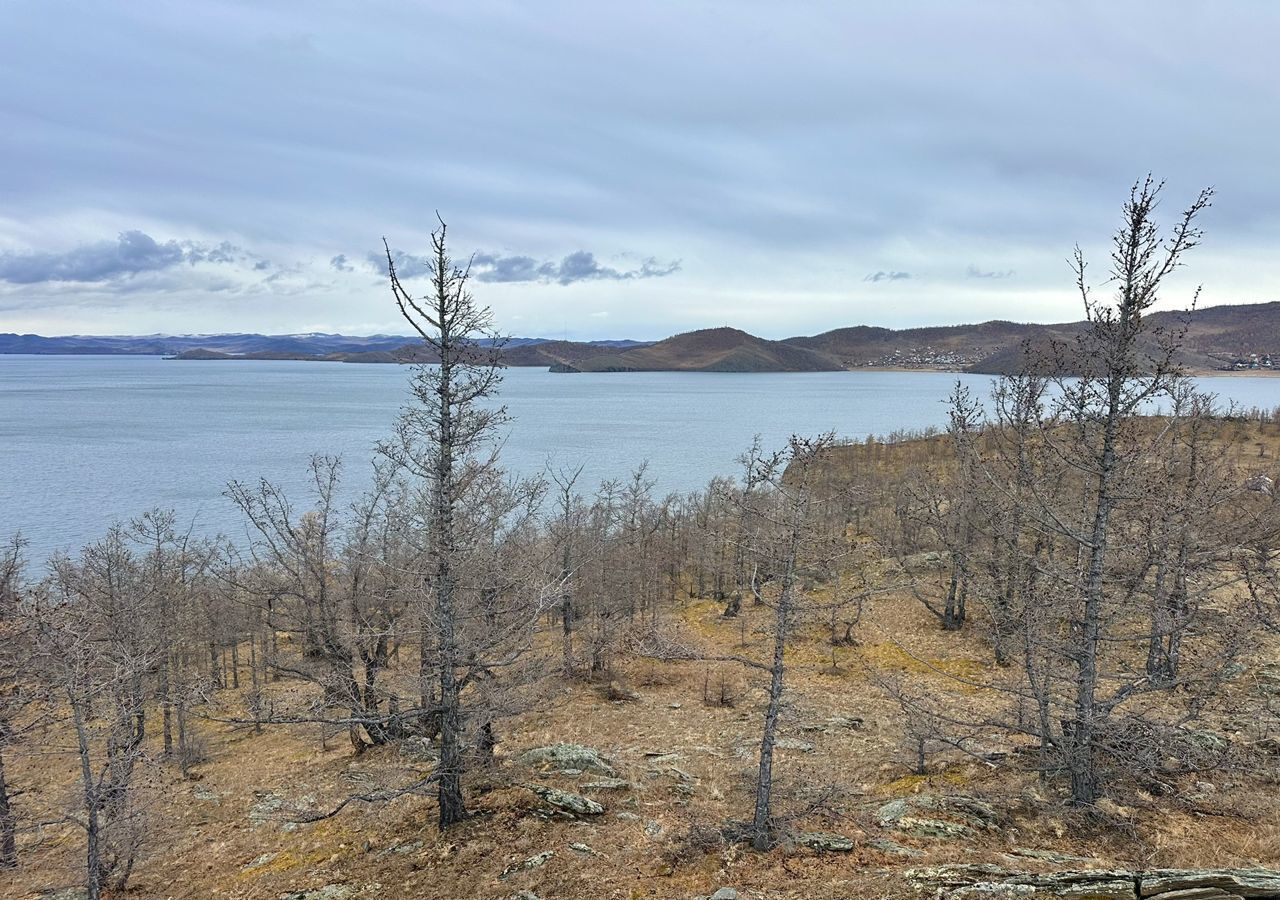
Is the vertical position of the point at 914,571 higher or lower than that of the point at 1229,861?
lower

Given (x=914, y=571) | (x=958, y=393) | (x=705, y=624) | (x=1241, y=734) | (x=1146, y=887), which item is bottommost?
(x=705, y=624)

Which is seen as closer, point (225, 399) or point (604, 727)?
point (604, 727)

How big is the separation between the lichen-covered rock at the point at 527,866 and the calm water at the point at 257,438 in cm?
1096

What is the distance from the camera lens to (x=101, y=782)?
39.7 feet

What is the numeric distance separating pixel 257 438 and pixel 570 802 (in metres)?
101

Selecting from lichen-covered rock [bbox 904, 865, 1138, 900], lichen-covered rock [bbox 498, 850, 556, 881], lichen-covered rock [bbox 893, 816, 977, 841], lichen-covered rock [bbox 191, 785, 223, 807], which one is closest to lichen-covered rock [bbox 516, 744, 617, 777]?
lichen-covered rock [bbox 498, 850, 556, 881]

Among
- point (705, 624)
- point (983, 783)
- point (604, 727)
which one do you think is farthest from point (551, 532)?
point (983, 783)

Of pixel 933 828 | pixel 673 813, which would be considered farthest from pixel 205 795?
pixel 933 828

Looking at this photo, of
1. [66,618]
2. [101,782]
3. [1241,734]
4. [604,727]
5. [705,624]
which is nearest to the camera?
[101,782]

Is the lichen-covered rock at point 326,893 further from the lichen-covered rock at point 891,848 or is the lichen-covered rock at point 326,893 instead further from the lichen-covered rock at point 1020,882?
the lichen-covered rock at point 1020,882

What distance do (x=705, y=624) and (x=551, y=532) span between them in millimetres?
12633

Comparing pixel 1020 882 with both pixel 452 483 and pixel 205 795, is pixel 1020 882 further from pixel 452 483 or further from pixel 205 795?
pixel 205 795

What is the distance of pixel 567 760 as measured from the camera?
15781 millimetres

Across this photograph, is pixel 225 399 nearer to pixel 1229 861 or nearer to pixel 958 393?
pixel 958 393
